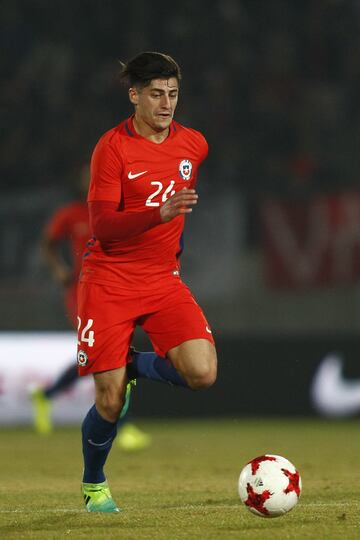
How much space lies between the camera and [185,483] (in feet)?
21.0

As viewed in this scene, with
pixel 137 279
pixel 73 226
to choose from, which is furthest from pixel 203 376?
pixel 73 226

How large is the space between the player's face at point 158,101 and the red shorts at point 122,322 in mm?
765

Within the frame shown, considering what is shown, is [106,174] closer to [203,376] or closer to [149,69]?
[149,69]

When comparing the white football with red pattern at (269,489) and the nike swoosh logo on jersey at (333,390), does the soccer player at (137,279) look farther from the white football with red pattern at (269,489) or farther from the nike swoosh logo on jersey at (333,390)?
the nike swoosh logo on jersey at (333,390)

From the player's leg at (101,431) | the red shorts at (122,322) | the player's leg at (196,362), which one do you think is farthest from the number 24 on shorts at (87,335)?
the player's leg at (196,362)

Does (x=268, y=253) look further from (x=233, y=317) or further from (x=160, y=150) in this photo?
(x=160, y=150)

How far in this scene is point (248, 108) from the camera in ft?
43.4

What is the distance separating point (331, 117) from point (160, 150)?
26.9 feet

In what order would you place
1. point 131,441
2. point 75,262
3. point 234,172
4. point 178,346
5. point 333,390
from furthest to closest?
point 234,172, point 333,390, point 75,262, point 131,441, point 178,346

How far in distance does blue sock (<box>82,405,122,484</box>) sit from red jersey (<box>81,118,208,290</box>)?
637 mm

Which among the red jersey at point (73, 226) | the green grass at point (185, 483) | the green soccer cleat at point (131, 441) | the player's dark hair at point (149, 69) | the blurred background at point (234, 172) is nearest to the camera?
the green grass at point (185, 483)

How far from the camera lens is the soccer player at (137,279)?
504 centimetres

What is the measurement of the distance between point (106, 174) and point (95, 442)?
1237 mm

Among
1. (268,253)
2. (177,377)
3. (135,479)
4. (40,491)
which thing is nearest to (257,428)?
(268,253)
